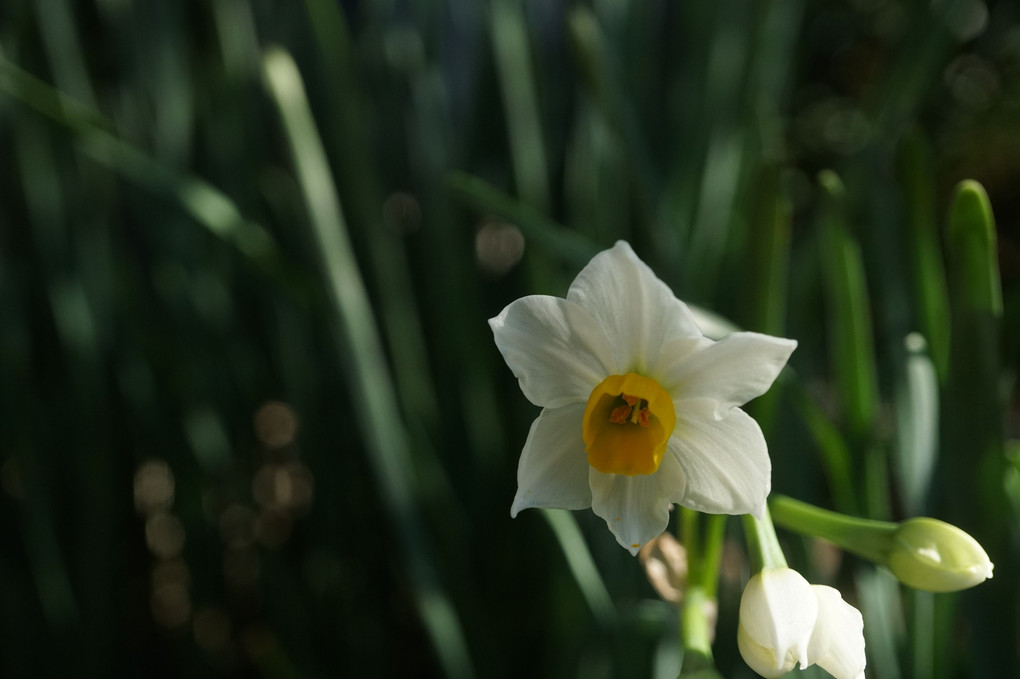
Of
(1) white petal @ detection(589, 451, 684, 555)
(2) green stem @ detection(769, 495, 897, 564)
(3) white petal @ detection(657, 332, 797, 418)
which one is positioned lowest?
(2) green stem @ detection(769, 495, 897, 564)

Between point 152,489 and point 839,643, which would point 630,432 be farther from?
point 152,489

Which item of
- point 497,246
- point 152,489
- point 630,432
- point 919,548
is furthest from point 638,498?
point 152,489

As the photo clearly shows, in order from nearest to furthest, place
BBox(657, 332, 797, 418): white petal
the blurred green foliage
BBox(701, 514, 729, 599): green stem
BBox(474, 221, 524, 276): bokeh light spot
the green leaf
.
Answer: BBox(657, 332, 797, 418): white petal
BBox(701, 514, 729, 599): green stem
the green leaf
the blurred green foliage
BBox(474, 221, 524, 276): bokeh light spot

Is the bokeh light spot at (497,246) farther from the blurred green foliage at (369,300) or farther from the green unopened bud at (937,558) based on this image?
the green unopened bud at (937,558)

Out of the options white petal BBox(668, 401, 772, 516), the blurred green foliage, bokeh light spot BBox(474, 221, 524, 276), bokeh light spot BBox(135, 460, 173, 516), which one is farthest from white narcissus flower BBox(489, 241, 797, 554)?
bokeh light spot BBox(135, 460, 173, 516)

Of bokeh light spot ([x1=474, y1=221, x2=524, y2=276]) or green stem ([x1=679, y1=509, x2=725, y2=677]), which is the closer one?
green stem ([x1=679, y1=509, x2=725, y2=677])

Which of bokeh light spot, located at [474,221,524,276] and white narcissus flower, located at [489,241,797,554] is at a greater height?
bokeh light spot, located at [474,221,524,276]

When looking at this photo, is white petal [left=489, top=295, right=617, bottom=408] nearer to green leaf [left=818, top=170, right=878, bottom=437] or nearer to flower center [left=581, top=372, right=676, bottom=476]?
flower center [left=581, top=372, right=676, bottom=476]

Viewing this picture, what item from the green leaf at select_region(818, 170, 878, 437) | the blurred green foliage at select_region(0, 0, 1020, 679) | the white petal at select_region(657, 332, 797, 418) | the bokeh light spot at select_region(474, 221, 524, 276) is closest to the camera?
the white petal at select_region(657, 332, 797, 418)

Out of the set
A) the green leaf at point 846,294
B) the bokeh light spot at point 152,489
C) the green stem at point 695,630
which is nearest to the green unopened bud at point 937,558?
the green stem at point 695,630
